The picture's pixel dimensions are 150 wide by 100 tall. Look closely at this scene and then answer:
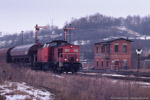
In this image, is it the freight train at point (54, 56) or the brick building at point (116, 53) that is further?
the brick building at point (116, 53)

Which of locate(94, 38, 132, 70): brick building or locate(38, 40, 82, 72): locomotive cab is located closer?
locate(38, 40, 82, 72): locomotive cab

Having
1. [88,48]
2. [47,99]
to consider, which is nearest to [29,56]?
[47,99]

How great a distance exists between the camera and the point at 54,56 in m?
25.2


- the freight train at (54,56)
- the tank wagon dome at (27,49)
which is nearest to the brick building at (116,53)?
the tank wagon dome at (27,49)

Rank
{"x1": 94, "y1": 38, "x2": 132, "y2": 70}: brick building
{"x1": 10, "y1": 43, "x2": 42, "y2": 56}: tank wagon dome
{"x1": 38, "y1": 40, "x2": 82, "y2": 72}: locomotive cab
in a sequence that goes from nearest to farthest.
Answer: {"x1": 38, "y1": 40, "x2": 82, "y2": 72}: locomotive cab < {"x1": 10, "y1": 43, "x2": 42, "y2": 56}: tank wagon dome < {"x1": 94, "y1": 38, "x2": 132, "y2": 70}: brick building

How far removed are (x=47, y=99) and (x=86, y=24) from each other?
138145mm

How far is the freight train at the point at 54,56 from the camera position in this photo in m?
23.8

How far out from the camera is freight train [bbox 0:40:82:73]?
2377cm

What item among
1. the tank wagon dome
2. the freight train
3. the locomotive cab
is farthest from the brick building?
the locomotive cab

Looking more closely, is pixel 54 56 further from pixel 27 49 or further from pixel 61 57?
pixel 27 49

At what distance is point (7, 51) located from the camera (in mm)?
35938

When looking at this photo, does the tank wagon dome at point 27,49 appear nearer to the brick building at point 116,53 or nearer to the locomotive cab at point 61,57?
the locomotive cab at point 61,57

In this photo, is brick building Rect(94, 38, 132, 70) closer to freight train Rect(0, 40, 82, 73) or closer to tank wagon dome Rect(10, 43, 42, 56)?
tank wagon dome Rect(10, 43, 42, 56)

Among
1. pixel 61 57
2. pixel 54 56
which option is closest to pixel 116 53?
pixel 54 56
